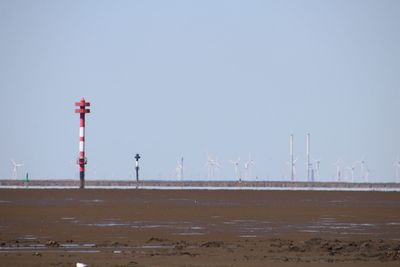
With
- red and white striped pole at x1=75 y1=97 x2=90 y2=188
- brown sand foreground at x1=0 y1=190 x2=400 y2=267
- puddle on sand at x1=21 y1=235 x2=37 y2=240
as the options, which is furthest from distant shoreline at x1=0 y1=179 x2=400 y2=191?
puddle on sand at x1=21 y1=235 x2=37 y2=240

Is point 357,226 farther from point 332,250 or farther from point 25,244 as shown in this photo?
point 25,244

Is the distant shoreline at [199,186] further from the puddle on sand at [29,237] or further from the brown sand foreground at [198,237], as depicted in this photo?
the puddle on sand at [29,237]

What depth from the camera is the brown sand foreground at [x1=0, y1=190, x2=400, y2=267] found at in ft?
88.9

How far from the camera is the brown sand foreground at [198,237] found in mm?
27094

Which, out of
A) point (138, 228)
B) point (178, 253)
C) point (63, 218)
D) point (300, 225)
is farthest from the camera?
point (63, 218)

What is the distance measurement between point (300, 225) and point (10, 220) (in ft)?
35.9

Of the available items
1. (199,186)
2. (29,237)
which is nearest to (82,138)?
(199,186)

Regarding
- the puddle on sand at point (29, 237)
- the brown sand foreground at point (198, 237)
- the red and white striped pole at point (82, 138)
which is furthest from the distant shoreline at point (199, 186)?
the puddle on sand at point (29, 237)

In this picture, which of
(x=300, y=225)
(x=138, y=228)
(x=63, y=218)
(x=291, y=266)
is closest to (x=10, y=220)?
(x=63, y=218)

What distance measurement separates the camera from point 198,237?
34.2m

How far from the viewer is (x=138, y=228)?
38188 millimetres

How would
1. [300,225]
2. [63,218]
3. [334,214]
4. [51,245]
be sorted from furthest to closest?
[334,214] → [63,218] → [300,225] → [51,245]

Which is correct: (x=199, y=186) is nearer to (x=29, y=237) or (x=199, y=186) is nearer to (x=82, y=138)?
(x=82, y=138)

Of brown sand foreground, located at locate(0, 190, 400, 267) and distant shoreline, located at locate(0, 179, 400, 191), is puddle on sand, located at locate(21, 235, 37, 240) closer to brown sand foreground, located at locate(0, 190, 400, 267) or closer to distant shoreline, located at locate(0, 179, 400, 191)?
brown sand foreground, located at locate(0, 190, 400, 267)
